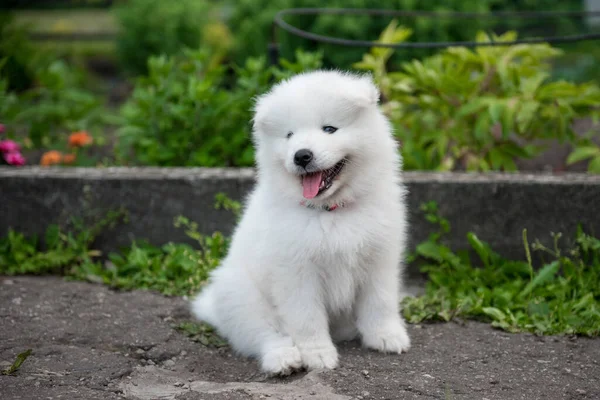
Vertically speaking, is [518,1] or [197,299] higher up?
[518,1]

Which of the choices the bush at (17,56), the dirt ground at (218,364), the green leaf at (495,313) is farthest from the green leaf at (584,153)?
the bush at (17,56)

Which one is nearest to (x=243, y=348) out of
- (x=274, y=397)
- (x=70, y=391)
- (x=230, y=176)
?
(x=274, y=397)

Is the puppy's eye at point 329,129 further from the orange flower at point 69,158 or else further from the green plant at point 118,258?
the orange flower at point 69,158

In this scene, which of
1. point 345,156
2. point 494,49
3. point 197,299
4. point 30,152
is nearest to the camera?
point 345,156

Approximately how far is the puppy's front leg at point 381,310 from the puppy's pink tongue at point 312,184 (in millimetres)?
455

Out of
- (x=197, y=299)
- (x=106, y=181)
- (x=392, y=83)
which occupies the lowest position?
(x=197, y=299)

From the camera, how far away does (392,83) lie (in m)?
5.35

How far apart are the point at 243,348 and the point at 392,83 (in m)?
2.66

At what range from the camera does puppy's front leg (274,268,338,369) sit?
124 inches

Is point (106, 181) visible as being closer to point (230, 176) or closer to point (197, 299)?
point (230, 176)

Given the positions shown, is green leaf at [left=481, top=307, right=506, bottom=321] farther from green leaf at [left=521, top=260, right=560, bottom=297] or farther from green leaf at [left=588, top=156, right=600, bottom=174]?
green leaf at [left=588, top=156, right=600, bottom=174]

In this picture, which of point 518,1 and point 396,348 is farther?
point 518,1

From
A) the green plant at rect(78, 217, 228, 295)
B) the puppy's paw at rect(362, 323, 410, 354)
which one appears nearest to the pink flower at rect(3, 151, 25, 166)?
the green plant at rect(78, 217, 228, 295)

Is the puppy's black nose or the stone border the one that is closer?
the puppy's black nose
